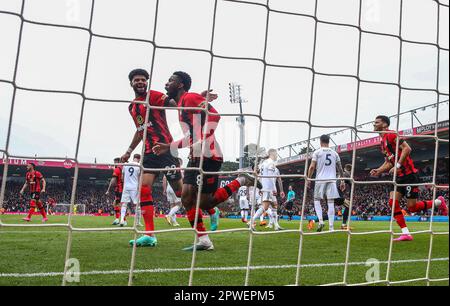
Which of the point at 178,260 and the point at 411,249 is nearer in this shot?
the point at 178,260

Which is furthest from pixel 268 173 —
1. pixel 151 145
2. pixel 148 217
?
pixel 148 217

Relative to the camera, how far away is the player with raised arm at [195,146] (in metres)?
3.61

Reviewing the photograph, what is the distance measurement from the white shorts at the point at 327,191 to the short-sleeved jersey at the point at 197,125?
318cm

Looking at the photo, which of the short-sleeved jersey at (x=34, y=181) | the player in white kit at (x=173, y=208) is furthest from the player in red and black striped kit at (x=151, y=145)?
the short-sleeved jersey at (x=34, y=181)

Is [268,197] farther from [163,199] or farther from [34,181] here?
[163,199]

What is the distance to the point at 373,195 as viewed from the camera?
23375mm

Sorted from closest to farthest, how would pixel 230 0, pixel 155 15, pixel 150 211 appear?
pixel 155 15, pixel 230 0, pixel 150 211

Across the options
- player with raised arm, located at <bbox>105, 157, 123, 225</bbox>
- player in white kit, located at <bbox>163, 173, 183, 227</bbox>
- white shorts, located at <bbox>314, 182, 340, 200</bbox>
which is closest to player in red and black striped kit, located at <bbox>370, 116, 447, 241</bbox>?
white shorts, located at <bbox>314, 182, 340, 200</bbox>

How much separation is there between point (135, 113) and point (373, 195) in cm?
2140

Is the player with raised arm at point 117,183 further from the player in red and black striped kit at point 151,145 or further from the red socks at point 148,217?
the red socks at point 148,217

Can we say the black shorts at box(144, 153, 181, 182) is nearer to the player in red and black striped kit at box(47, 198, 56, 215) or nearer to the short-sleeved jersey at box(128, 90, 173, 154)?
the short-sleeved jersey at box(128, 90, 173, 154)

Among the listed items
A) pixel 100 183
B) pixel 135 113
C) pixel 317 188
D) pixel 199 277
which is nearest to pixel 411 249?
pixel 317 188

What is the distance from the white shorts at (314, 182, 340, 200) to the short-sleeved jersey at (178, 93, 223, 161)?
318 cm
